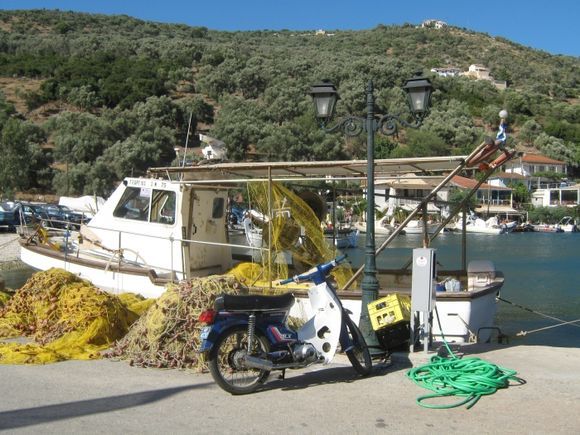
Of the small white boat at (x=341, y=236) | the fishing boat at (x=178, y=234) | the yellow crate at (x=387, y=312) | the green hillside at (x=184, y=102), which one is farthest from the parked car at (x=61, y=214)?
the yellow crate at (x=387, y=312)

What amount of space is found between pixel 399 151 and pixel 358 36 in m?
111

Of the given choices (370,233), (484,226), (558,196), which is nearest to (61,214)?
(370,233)

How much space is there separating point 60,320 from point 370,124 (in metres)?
4.89

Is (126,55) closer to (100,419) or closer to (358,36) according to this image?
(358,36)

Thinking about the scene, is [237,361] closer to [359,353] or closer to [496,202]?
[359,353]

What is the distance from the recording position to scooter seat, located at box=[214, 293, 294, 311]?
6.53m

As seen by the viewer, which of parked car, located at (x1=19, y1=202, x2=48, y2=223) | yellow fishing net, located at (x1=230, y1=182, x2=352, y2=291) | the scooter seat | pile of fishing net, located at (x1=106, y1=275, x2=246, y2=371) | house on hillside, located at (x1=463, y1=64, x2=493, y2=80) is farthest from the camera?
house on hillside, located at (x1=463, y1=64, x2=493, y2=80)

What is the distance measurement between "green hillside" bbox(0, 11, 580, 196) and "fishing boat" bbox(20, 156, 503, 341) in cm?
2771

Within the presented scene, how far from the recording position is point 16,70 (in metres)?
97.0

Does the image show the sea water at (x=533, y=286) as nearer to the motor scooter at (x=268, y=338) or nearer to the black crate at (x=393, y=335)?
the black crate at (x=393, y=335)

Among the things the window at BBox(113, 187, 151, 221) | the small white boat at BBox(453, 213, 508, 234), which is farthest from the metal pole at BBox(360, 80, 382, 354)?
the small white boat at BBox(453, 213, 508, 234)

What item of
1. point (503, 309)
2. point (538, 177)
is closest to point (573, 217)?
point (538, 177)

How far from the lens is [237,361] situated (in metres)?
6.58

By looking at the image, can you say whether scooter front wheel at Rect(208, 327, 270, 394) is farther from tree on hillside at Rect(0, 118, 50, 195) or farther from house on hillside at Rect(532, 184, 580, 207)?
house on hillside at Rect(532, 184, 580, 207)
